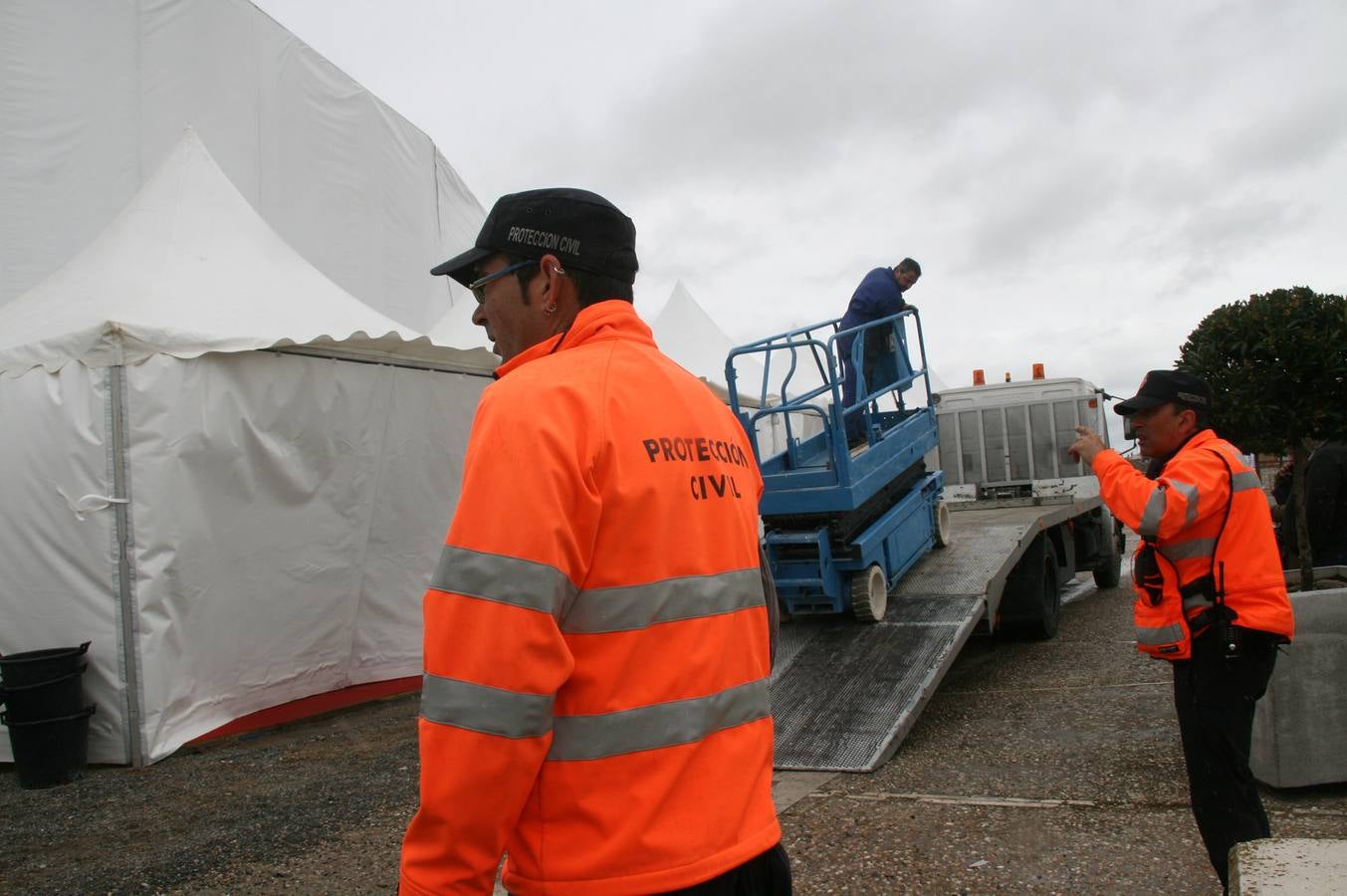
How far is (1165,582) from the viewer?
3.38m

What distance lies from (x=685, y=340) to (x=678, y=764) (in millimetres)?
16942

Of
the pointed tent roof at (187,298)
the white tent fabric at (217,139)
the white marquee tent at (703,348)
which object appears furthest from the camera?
the white marquee tent at (703,348)

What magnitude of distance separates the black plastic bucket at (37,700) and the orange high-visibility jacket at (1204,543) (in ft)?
19.5

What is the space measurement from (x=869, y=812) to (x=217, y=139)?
11.9 meters

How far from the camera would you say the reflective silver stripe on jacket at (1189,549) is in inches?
132

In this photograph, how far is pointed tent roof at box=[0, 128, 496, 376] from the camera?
20.9 feet

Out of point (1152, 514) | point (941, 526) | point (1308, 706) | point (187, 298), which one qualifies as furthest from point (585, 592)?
point (941, 526)

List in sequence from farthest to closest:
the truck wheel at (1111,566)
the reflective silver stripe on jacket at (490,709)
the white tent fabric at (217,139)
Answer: the truck wheel at (1111,566)
the white tent fabric at (217,139)
the reflective silver stripe on jacket at (490,709)

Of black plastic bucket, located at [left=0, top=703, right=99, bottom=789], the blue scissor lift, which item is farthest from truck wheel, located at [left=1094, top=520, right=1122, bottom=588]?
black plastic bucket, located at [left=0, top=703, right=99, bottom=789]

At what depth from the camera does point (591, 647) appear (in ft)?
4.62

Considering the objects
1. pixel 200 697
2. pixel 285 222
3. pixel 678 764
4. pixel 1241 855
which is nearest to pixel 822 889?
pixel 1241 855

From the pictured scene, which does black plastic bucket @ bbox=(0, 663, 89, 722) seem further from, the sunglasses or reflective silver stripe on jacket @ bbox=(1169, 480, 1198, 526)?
reflective silver stripe on jacket @ bbox=(1169, 480, 1198, 526)

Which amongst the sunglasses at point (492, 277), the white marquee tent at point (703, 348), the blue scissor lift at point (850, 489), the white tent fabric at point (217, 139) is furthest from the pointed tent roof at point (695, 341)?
the sunglasses at point (492, 277)

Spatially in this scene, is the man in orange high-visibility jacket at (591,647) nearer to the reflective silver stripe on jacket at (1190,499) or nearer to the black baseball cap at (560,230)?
the black baseball cap at (560,230)
